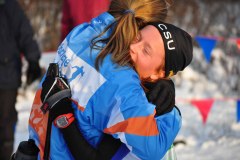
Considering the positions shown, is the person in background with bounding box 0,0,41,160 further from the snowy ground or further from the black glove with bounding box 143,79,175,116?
the black glove with bounding box 143,79,175,116

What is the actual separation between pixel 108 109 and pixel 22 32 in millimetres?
2192

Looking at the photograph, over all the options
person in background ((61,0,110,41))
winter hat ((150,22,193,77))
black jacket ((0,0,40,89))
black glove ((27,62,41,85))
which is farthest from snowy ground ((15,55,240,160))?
winter hat ((150,22,193,77))

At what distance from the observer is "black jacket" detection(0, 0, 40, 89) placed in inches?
139

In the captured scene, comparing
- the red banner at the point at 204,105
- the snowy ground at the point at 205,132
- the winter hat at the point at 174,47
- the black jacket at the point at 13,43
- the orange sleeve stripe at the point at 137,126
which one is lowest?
the snowy ground at the point at 205,132

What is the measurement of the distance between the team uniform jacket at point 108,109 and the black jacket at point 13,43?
5.94 feet

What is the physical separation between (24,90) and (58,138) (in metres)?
4.89

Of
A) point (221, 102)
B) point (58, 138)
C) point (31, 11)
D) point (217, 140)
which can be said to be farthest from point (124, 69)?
point (31, 11)

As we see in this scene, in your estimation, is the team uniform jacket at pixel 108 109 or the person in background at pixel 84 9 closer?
the team uniform jacket at pixel 108 109

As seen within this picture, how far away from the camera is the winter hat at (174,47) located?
68.7 inches

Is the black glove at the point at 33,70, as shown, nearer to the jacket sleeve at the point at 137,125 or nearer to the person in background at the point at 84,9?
the person in background at the point at 84,9

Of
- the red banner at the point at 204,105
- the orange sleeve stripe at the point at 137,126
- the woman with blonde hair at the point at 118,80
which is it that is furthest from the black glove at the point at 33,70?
the orange sleeve stripe at the point at 137,126

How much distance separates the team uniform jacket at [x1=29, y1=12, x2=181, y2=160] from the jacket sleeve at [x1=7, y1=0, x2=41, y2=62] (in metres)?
1.88

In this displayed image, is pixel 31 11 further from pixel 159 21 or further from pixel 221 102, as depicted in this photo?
pixel 159 21

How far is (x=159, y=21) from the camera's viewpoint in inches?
72.3
